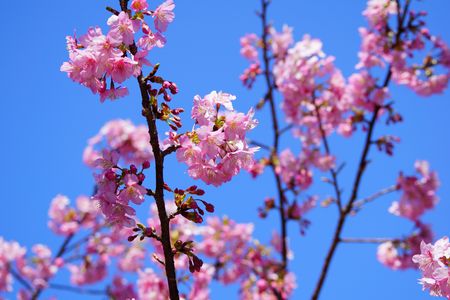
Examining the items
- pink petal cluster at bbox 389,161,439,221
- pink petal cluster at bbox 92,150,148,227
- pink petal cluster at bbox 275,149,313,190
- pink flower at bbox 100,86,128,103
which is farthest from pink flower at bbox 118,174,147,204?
pink petal cluster at bbox 389,161,439,221

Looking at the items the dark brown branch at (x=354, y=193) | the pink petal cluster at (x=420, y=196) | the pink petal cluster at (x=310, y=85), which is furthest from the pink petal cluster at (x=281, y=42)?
the pink petal cluster at (x=420, y=196)

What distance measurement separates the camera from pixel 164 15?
233 centimetres

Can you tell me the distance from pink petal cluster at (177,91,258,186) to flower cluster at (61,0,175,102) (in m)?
0.35

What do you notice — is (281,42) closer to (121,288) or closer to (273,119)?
(273,119)

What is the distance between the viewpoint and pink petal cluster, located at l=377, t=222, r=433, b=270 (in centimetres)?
655

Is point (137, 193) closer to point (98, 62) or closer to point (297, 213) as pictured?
point (98, 62)

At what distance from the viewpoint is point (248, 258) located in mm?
7695

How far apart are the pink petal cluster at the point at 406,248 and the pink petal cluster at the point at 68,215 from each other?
4.94m

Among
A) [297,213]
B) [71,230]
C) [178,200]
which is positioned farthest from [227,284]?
[178,200]

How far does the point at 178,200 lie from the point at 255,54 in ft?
18.6

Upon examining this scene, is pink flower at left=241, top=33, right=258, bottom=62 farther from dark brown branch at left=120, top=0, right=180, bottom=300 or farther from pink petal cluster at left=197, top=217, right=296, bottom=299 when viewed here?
dark brown branch at left=120, top=0, right=180, bottom=300

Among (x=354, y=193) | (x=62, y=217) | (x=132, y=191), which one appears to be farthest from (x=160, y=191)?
(x=62, y=217)

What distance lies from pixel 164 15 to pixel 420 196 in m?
5.94

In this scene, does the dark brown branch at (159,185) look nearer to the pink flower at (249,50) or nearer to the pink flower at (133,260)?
the pink flower at (249,50)
